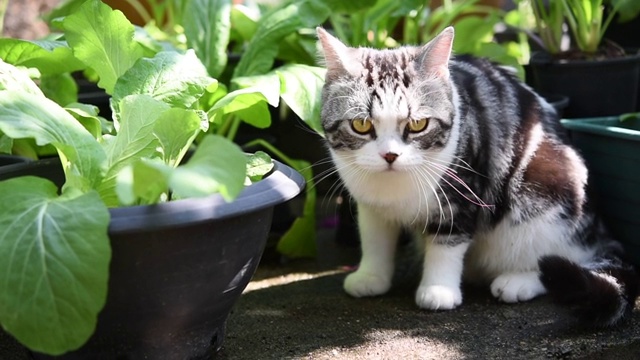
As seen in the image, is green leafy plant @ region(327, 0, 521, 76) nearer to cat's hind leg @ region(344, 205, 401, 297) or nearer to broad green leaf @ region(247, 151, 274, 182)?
cat's hind leg @ region(344, 205, 401, 297)

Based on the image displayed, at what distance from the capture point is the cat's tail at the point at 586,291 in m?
1.84

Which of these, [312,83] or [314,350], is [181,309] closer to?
[314,350]

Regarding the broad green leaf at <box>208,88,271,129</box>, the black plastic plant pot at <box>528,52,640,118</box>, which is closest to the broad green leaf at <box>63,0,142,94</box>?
the broad green leaf at <box>208,88,271,129</box>

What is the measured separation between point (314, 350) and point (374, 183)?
1.54 feet

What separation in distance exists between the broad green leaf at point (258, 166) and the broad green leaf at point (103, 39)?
1.33 ft

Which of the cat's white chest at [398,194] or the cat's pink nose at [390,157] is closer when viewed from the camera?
the cat's pink nose at [390,157]

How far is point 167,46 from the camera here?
2.39 metres

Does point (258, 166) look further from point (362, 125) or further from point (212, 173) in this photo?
point (212, 173)

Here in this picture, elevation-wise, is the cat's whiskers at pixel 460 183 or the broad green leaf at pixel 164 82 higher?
the broad green leaf at pixel 164 82

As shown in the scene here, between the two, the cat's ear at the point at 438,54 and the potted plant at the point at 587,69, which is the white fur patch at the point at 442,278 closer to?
the cat's ear at the point at 438,54

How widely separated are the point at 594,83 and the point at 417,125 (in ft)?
3.38

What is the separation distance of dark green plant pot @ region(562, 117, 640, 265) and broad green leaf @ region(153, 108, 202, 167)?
4.23 feet

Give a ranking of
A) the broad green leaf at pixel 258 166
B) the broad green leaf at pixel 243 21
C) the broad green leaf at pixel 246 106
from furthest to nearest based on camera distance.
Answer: the broad green leaf at pixel 243 21
the broad green leaf at pixel 246 106
the broad green leaf at pixel 258 166

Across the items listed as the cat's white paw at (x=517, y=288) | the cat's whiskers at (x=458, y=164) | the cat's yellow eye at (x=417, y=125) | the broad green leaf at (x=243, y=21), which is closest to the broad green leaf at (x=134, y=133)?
the cat's yellow eye at (x=417, y=125)
